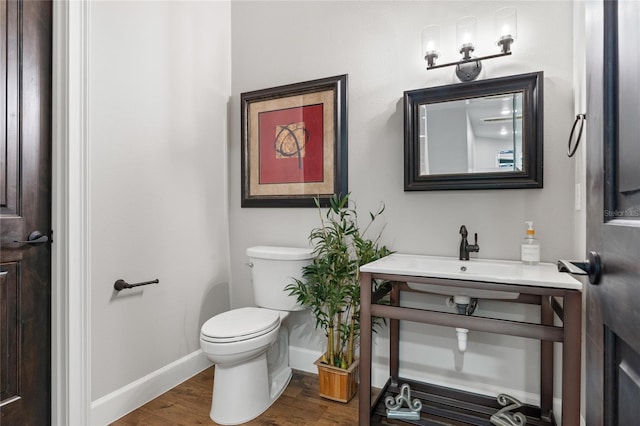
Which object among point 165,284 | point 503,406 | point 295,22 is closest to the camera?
point 503,406

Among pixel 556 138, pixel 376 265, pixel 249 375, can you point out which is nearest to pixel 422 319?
pixel 376 265

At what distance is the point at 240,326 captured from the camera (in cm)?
174

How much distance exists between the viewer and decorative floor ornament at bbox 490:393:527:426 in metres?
1.53

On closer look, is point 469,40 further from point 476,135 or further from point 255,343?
point 255,343

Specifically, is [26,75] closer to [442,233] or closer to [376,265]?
[376,265]

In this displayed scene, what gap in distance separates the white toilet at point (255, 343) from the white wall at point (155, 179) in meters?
0.41

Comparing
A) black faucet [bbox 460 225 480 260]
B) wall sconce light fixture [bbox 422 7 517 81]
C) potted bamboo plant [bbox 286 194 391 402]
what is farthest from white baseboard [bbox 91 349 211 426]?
wall sconce light fixture [bbox 422 7 517 81]

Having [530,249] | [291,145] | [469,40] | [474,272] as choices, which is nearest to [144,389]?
[291,145]

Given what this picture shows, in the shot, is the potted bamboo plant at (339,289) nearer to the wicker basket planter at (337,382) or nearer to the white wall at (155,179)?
the wicker basket planter at (337,382)

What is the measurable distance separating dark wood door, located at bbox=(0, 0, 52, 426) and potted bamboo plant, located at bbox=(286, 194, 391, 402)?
47.8 inches

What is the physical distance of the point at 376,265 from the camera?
161 centimetres

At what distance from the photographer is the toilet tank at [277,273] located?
2043mm

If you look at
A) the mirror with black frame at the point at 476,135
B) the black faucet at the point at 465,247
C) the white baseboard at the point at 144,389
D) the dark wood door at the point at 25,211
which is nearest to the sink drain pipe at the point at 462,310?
the black faucet at the point at 465,247

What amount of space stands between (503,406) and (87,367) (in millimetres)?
2008
